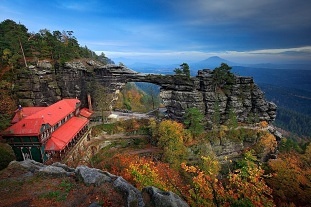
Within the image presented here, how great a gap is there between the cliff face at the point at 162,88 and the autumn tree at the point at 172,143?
836 centimetres

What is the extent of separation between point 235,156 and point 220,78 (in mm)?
19201

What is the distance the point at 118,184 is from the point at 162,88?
35719 millimetres

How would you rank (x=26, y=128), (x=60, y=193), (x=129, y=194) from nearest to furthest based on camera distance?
(x=129, y=194) < (x=60, y=193) < (x=26, y=128)

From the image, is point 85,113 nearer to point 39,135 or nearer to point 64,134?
point 64,134

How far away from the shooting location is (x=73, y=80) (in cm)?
4581

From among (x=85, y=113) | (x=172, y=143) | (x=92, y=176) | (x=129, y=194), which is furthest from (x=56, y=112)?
(x=129, y=194)

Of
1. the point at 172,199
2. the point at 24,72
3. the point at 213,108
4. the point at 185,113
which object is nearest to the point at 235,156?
the point at 213,108

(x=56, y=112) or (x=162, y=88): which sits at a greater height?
(x=162, y=88)


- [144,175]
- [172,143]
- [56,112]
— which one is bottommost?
[172,143]

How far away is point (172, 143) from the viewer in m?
39.5

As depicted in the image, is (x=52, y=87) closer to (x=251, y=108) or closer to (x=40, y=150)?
(x=40, y=150)

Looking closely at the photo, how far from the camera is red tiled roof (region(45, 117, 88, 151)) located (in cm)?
2961

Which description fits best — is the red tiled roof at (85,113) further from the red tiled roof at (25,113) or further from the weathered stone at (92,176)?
the weathered stone at (92,176)

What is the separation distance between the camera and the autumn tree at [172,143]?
38.8 metres
